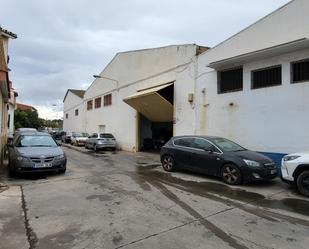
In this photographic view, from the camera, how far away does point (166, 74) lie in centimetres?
1900

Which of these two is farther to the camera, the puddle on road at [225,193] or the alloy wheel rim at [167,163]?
the alloy wheel rim at [167,163]

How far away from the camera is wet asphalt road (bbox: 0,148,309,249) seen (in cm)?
485

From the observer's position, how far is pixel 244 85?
43.3ft

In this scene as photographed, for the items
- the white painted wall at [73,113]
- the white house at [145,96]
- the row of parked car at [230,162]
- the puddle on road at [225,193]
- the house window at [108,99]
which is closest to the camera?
the puddle on road at [225,193]

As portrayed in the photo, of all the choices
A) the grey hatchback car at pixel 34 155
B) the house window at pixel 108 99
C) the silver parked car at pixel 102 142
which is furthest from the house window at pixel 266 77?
the house window at pixel 108 99

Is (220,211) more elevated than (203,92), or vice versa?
(203,92)

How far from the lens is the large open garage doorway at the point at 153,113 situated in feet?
60.2

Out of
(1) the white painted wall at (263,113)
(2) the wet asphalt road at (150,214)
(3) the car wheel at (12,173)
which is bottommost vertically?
(2) the wet asphalt road at (150,214)

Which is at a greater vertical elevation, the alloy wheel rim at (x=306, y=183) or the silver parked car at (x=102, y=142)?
the silver parked car at (x=102, y=142)

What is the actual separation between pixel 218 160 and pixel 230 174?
650 mm

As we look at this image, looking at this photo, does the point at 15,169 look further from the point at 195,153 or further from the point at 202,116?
the point at 202,116

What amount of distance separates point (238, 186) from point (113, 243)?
562 centimetres

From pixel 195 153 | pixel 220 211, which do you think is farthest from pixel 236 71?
pixel 220 211

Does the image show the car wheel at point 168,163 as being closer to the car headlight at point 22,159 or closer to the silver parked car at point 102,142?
the car headlight at point 22,159
